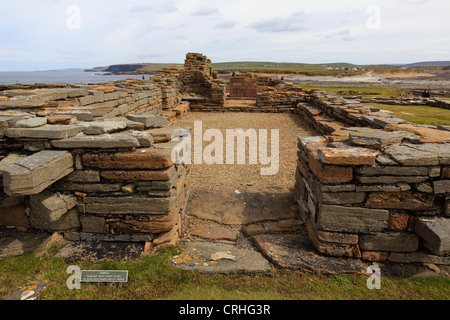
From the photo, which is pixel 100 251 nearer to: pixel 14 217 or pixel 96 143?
pixel 14 217

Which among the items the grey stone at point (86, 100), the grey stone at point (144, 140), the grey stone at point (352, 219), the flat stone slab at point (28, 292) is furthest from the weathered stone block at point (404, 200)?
the grey stone at point (86, 100)

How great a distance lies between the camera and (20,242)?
3.53 m

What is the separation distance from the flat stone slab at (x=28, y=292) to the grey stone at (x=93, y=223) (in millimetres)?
880

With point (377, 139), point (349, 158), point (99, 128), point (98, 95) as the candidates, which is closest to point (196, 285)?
point (349, 158)

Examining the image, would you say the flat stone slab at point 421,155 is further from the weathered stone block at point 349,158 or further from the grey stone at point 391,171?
the weathered stone block at point 349,158

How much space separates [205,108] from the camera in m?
16.2

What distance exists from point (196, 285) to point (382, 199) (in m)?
2.51

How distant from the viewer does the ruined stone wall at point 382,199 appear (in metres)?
3.28

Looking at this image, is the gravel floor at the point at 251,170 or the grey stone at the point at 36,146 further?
the gravel floor at the point at 251,170

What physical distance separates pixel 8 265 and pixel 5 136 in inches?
67.2

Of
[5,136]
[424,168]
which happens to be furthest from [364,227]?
[5,136]

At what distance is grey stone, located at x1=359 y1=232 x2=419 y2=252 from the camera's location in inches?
135

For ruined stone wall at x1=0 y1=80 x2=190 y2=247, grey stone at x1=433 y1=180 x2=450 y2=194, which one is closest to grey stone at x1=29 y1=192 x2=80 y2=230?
ruined stone wall at x1=0 y1=80 x2=190 y2=247
